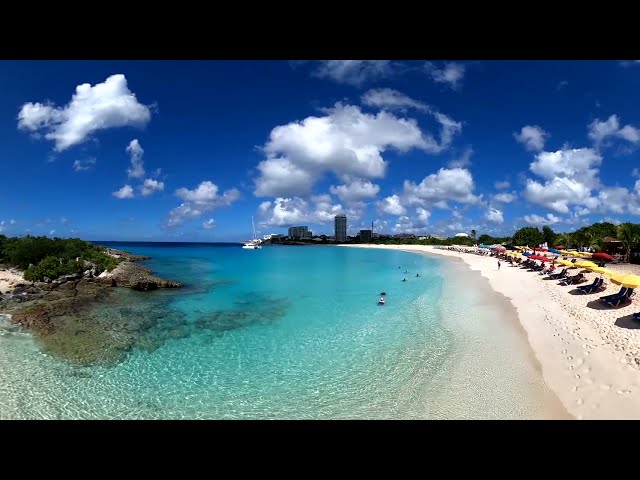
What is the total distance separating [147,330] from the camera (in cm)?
1697

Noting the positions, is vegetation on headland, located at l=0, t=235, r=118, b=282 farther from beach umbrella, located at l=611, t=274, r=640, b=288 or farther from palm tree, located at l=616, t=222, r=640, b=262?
palm tree, located at l=616, t=222, r=640, b=262

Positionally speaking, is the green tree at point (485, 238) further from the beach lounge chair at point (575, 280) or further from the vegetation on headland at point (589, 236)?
the beach lounge chair at point (575, 280)

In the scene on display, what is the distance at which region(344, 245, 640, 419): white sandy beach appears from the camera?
28.7 ft

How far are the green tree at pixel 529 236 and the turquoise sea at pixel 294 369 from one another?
185 ft

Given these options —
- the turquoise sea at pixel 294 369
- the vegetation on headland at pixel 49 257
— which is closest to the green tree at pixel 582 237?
the turquoise sea at pixel 294 369

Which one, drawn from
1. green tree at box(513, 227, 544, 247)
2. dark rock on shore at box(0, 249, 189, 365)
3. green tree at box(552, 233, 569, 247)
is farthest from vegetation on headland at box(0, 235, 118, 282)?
green tree at box(513, 227, 544, 247)

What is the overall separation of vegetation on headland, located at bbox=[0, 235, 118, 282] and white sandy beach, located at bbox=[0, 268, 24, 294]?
1006mm

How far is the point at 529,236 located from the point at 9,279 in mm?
78129

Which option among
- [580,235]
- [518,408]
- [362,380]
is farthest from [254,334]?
[580,235]
